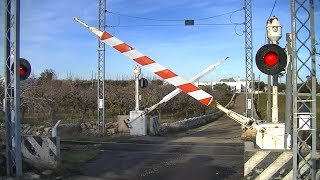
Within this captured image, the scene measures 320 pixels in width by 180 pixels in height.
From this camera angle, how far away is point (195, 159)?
47.0 ft

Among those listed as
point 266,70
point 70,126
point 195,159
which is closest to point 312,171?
point 266,70

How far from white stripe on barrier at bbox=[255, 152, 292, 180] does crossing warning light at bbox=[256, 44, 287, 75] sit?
158cm

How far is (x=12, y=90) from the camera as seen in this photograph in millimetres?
10258

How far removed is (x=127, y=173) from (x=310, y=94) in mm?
5386

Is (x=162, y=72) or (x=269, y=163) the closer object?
(x=269, y=163)

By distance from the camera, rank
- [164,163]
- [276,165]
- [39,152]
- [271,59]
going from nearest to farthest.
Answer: [271,59] < [276,165] < [39,152] < [164,163]

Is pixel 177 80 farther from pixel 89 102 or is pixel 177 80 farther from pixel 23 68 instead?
pixel 89 102

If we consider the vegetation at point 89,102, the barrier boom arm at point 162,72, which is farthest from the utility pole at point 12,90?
the vegetation at point 89,102

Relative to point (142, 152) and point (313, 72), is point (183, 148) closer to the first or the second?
point (142, 152)

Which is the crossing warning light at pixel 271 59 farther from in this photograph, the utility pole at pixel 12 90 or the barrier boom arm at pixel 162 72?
the utility pole at pixel 12 90

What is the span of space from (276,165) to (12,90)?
5.95m

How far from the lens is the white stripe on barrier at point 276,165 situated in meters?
8.49

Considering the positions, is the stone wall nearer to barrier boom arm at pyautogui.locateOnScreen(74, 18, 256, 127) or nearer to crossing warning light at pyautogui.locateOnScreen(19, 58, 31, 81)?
crossing warning light at pyautogui.locateOnScreen(19, 58, 31, 81)

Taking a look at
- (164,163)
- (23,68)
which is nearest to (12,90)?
(23,68)
